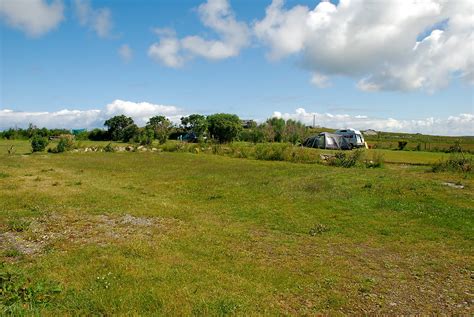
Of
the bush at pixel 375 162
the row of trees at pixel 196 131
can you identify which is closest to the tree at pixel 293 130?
the row of trees at pixel 196 131

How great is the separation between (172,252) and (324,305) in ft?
11.6

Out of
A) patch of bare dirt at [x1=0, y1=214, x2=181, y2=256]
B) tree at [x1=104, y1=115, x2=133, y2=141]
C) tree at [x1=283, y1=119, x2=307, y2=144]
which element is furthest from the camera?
tree at [x1=104, y1=115, x2=133, y2=141]

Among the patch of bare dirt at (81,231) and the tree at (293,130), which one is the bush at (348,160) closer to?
the patch of bare dirt at (81,231)

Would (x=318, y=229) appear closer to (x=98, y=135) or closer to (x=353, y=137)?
(x=353, y=137)

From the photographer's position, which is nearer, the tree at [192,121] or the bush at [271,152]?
the bush at [271,152]

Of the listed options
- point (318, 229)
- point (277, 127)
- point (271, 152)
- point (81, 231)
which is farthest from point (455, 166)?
point (277, 127)

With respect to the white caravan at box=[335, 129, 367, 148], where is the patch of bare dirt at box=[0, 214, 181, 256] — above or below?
below

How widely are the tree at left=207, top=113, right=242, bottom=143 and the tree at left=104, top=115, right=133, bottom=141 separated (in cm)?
→ 1527

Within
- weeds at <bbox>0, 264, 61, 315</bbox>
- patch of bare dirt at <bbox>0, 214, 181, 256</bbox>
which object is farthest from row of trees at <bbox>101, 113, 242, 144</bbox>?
weeds at <bbox>0, 264, 61, 315</bbox>

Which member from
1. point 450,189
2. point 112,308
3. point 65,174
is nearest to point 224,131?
point 65,174

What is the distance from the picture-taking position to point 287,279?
662 cm

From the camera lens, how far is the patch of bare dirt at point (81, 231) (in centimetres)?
843

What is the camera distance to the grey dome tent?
40625 millimetres

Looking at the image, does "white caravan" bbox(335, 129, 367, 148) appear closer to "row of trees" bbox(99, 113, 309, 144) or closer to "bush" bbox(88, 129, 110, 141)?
"row of trees" bbox(99, 113, 309, 144)
